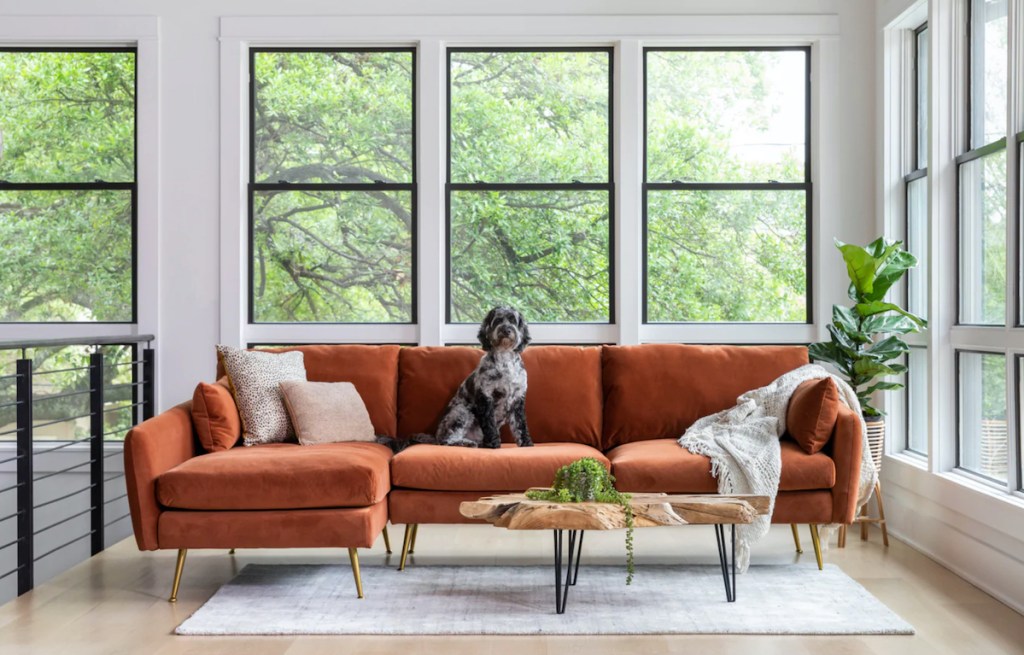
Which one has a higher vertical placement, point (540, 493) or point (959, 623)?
point (540, 493)

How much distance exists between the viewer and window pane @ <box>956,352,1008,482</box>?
398 centimetres

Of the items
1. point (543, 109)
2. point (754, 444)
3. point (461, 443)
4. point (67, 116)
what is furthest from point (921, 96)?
point (67, 116)

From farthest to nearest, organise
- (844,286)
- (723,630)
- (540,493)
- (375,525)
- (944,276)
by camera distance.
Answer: (844,286)
(944,276)
(375,525)
(540,493)
(723,630)

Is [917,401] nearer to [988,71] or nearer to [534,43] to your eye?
[988,71]

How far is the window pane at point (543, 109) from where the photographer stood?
17.9ft

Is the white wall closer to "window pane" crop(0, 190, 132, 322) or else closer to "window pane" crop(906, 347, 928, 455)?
"window pane" crop(0, 190, 132, 322)

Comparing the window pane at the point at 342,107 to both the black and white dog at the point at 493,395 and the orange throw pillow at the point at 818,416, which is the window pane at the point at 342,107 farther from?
the orange throw pillow at the point at 818,416

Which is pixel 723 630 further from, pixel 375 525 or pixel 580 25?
pixel 580 25

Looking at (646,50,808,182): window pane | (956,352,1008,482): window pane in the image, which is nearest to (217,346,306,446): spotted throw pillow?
(646,50,808,182): window pane

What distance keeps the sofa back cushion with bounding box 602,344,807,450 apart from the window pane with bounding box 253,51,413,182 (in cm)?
179

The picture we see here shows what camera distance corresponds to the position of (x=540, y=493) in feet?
11.4

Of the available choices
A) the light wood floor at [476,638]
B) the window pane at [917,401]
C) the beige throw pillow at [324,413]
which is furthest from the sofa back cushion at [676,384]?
the beige throw pillow at [324,413]

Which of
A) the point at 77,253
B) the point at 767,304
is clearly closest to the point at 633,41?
the point at 767,304

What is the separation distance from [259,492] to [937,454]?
2872 mm
